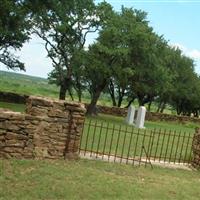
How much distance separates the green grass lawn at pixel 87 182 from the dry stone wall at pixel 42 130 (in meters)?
0.37

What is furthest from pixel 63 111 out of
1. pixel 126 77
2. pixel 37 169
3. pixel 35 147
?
pixel 126 77

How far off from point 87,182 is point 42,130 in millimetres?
2113

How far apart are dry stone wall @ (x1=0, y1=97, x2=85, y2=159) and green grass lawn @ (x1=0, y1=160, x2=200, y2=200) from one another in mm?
369

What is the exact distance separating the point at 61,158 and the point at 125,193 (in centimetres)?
274

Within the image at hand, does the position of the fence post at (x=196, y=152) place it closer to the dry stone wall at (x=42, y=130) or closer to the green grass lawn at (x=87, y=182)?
the green grass lawn at (x=87, y=182)

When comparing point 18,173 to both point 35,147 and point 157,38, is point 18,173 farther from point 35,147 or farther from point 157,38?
point 157,38

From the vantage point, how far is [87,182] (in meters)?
8.86

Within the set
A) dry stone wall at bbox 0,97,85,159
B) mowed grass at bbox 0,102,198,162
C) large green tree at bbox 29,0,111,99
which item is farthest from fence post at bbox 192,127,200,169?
large green tree at bbox 29,0,111,99

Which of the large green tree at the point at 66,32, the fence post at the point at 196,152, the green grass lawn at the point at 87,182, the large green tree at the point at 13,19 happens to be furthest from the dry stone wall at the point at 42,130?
the large green tree at the point at 66,32

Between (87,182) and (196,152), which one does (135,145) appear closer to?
(196,152)

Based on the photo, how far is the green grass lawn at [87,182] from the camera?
7883 mm

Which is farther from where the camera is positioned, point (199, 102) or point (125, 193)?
point (199, 102)

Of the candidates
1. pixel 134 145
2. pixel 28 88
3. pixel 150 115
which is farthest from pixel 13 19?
pixel 28 88

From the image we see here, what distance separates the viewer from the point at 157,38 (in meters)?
36.8
